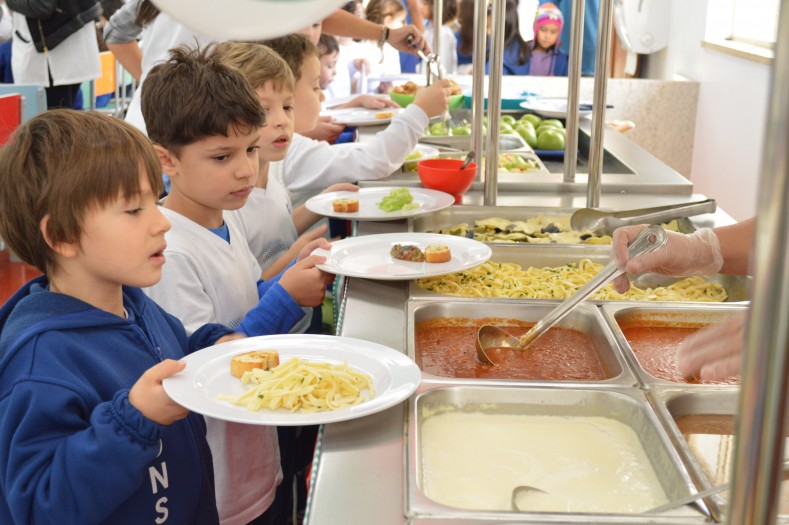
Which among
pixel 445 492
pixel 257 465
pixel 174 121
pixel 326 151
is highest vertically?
pixel 174 121

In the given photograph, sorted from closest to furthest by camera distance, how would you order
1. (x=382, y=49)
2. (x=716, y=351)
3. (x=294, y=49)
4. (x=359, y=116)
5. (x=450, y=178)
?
(x=716, y=351) → (x=450, y=178) → (x=294, y=49) → (x=359, y=116) → (x=382, y=49)

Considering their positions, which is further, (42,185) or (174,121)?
(174,121)

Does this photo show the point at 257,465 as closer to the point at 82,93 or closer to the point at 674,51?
the point at 82,93

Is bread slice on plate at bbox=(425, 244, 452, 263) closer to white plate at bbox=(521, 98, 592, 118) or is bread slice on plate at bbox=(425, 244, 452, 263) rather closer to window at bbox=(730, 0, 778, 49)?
white plate at bbox=(521, 98, 592, 118)

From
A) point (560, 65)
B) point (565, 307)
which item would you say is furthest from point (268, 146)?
point (560, 65)

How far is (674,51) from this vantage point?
600 cm

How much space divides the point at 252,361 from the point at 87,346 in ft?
0.77

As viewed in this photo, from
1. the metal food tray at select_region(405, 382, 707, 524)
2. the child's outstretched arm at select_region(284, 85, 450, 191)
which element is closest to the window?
the child's outstretched arm at select_region(284, 85, 450, 191)

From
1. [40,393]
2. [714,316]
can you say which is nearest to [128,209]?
[40,393]

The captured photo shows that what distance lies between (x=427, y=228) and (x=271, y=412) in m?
1.18

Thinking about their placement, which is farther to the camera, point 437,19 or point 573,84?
point 437,19

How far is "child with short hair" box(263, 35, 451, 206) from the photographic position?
8.08 ft

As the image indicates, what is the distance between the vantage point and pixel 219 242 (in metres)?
1.69

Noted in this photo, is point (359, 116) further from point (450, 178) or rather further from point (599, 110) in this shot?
point (599, 110)
